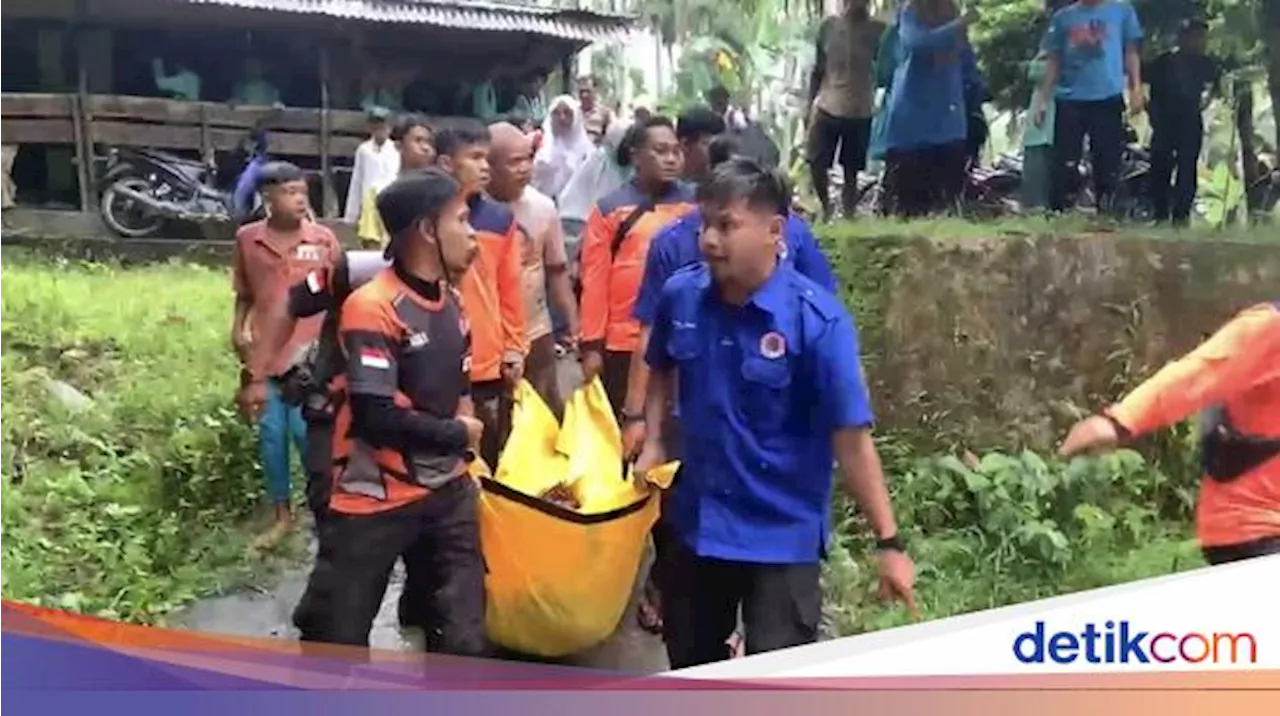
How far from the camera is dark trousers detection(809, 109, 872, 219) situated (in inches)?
116

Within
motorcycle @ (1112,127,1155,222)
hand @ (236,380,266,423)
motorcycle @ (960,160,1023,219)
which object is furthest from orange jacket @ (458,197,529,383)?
motorcycle @ (1112,127,1155,222)

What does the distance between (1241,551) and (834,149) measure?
2.94 ft

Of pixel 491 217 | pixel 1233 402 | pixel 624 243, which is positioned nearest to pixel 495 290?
pixel 491 217

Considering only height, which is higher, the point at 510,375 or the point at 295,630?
the point at 510,375

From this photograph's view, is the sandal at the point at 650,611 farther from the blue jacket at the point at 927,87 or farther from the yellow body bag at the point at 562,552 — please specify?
the blue jacket at the point at 927,87

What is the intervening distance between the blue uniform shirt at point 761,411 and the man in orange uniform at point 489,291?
265 mm

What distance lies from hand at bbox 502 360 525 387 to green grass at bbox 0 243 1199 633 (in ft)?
1.37

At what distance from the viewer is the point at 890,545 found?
2.88 m

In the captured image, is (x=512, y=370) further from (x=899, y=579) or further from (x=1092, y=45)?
(x=1092, y=45)

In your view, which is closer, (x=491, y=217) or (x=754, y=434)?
(x=754, y=434)

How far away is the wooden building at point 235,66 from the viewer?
289 cm

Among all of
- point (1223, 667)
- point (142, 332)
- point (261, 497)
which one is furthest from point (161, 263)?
point (1223, 667)

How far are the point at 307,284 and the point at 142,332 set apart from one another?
0.88 feet

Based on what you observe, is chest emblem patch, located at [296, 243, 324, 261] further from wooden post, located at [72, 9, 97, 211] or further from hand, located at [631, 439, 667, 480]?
hand, located at [631, 439, 667, 480]
